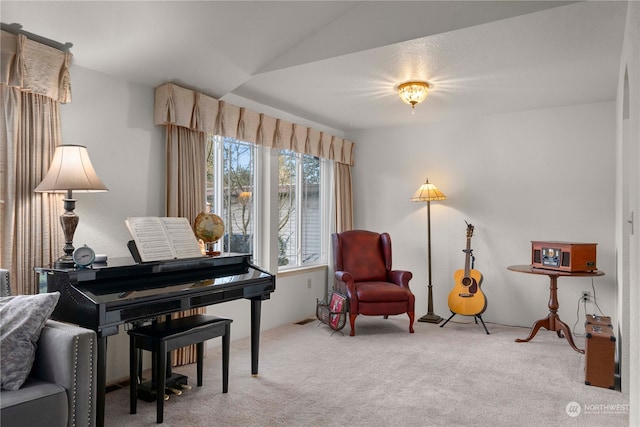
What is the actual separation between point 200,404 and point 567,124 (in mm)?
4248

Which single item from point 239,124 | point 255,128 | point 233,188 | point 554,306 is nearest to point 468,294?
point 554,306

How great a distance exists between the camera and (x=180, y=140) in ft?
11.7

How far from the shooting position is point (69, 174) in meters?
2.58

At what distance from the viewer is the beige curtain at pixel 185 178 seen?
11.5 ft

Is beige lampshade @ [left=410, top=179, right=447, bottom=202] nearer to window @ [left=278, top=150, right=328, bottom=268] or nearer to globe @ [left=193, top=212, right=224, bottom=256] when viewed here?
window @ [left=278, top=150, right=328, bottom=268]

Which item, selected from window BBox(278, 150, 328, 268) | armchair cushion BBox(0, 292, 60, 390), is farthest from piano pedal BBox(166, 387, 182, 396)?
window BBox(278, 150, 328, 268)

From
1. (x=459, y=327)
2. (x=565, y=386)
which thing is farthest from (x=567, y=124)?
(x=565, y=386)

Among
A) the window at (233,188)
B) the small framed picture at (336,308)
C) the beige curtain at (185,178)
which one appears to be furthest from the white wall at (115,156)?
the small framed picture at (336,308)

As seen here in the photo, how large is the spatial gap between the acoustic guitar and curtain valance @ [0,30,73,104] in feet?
12.8

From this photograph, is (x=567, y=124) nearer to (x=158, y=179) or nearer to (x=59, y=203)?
(x=158, y=179)

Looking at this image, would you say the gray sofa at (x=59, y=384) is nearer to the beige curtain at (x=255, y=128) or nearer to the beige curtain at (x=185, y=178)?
the beige curtain at (x=185, y=178)

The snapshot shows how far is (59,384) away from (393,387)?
78.7 inches

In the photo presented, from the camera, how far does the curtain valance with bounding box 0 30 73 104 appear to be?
253 centimetres

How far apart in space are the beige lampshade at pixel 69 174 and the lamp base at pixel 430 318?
362cm
